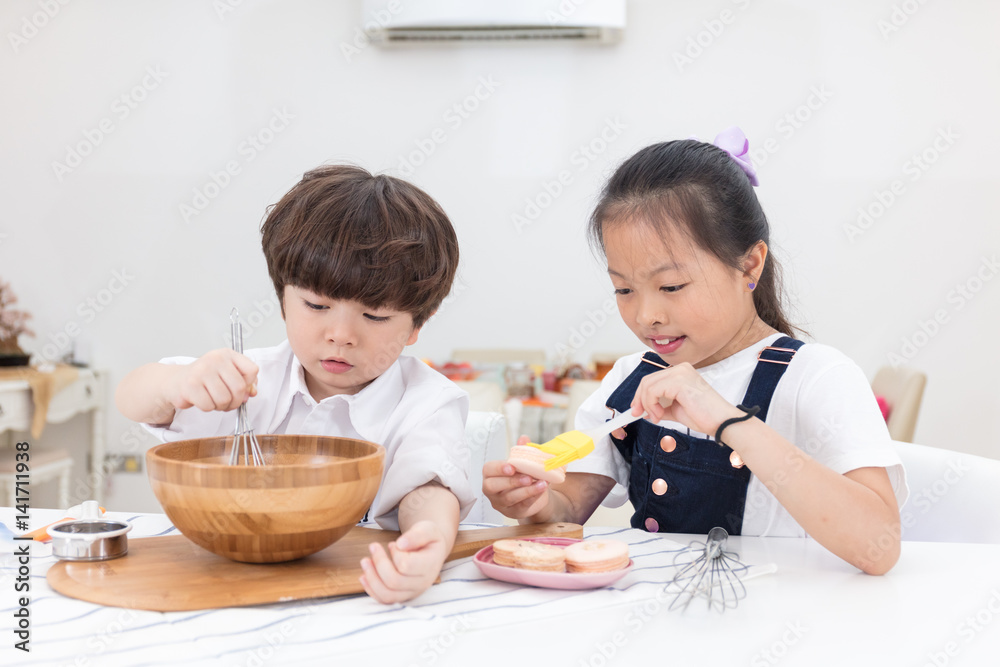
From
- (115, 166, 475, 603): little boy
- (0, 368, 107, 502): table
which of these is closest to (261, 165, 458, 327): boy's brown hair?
(115, 166, 475, 603): little boy

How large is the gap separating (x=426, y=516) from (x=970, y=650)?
1.46ft

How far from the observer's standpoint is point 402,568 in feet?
1.92

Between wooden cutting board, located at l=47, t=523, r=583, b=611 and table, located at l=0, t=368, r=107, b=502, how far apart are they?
2470 millimetres

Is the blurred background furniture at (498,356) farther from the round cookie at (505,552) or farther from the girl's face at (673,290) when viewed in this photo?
the round cookie at (505,552)

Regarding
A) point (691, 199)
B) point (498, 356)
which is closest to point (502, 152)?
point (498, 356)

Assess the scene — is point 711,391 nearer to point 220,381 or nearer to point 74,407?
point 220,381

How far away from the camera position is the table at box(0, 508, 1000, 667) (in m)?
0.51

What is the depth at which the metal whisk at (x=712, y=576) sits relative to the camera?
0.62 m

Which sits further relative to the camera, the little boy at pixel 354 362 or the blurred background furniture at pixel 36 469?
the blurred background furniture at pixel 36 469

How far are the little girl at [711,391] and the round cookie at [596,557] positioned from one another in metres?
0.17

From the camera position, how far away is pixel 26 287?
362 cm

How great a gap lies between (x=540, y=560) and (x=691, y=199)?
0.52m

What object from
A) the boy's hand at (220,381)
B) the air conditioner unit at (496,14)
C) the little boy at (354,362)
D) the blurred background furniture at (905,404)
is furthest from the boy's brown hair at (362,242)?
the air conditioner unit at (496,14)

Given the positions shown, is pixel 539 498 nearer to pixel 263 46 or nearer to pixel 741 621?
pixel 741 621
